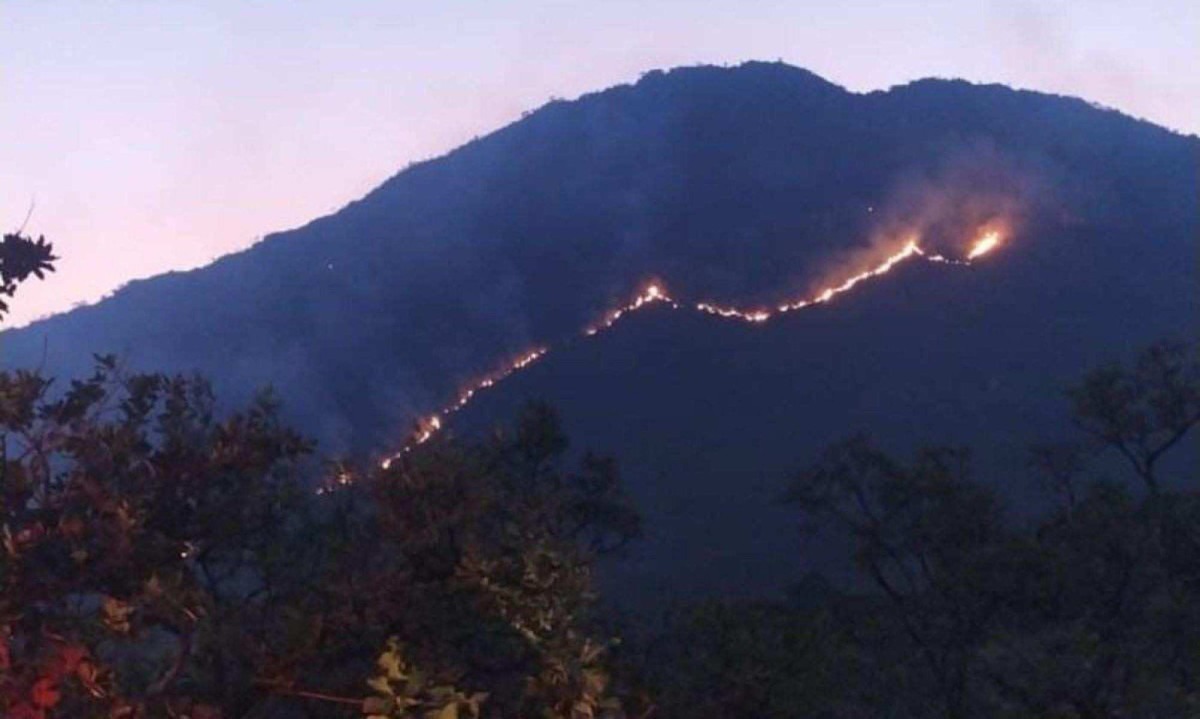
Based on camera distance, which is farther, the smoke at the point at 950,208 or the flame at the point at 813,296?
the smoke at the point at 950,208

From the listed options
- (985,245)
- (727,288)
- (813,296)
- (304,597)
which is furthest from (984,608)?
(985,245)

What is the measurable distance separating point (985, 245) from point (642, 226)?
32.3ft

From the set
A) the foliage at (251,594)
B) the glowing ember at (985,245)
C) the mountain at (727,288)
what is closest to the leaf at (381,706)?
the foliage at (251,594)

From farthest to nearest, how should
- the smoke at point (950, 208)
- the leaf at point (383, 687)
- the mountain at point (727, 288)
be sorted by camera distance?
the smoke at point (950, 208) → the mountain at point (727, 288) → the leaf at point (383, 687)

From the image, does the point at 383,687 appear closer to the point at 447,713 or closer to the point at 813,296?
the point at 447,713

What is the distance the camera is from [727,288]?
40375 mm

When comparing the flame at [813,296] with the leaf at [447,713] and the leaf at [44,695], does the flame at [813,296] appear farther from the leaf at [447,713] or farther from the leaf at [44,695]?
the leaf at [447,713]

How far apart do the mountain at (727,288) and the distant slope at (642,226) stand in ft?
0.32

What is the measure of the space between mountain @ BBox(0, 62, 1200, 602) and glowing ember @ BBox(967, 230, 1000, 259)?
0.31 metres

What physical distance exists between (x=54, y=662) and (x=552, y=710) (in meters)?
1.69

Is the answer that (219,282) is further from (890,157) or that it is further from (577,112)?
(890,157)

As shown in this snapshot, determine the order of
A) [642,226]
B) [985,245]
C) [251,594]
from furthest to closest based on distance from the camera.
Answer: [642,226]
[985,245]
[251,594]

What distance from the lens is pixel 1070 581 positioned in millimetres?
15219

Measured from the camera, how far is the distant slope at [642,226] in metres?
37.6
